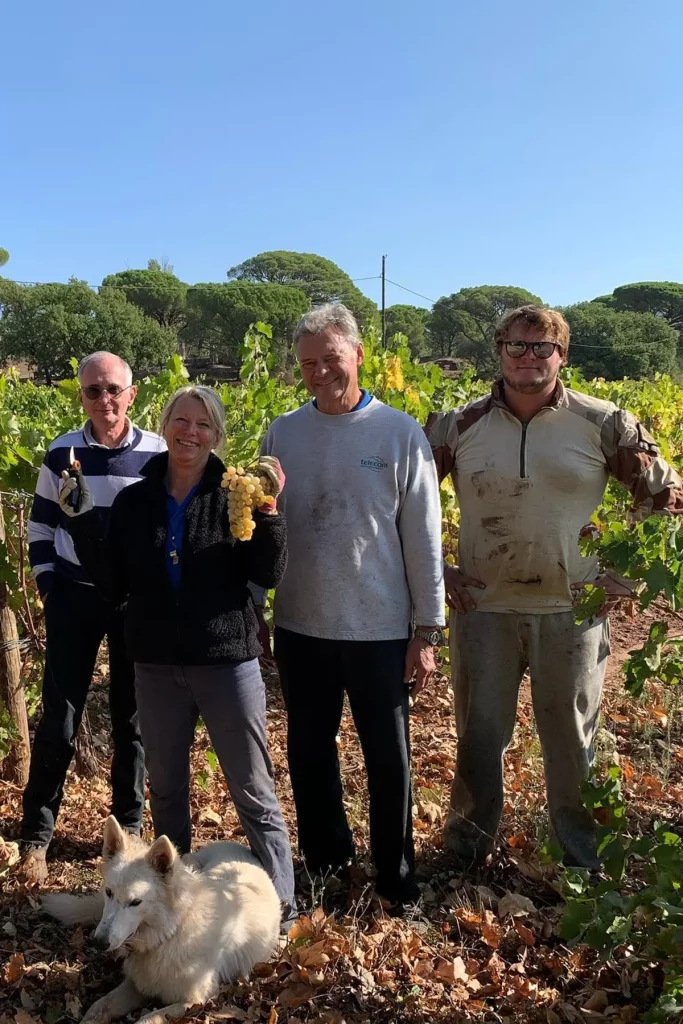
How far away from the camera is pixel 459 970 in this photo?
252cm

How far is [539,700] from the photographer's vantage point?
294 cm

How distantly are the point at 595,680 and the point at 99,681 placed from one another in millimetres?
3492

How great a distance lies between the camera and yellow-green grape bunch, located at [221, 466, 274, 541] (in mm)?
2332

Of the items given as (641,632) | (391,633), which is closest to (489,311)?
(641,632)

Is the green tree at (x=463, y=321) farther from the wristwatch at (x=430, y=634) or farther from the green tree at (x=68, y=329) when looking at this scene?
the wristwatch at (x=430, y=634)

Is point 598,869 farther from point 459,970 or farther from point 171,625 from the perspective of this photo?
point 171,625

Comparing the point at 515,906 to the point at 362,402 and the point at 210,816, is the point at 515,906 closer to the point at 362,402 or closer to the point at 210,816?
the point at 210,816

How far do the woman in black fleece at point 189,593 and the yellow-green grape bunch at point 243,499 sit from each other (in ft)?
0.28

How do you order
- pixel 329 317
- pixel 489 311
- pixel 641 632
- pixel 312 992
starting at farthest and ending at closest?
pixel 489 311
pixel 641 632
pixel 329 317
pixel 312 992

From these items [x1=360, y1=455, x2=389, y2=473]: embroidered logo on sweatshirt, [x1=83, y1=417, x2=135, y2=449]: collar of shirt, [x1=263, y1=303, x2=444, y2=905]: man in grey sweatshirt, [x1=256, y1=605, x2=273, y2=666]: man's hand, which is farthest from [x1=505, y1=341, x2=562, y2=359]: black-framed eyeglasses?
[x1=83, y1=417, x2=135, y2=449]: collar of shirt

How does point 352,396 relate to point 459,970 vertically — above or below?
above

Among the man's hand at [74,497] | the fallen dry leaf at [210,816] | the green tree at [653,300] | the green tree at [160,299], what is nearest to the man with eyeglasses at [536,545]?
the fallen dry leaf at [210,816]

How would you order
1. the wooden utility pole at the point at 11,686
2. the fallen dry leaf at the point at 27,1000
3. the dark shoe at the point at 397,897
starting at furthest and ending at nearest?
the wooden utility pole at the point at 11,686, the dark shoe at the point at 397,897, the fallen dry leaf at the point at 27,1000

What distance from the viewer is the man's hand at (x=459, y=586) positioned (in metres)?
2.98
